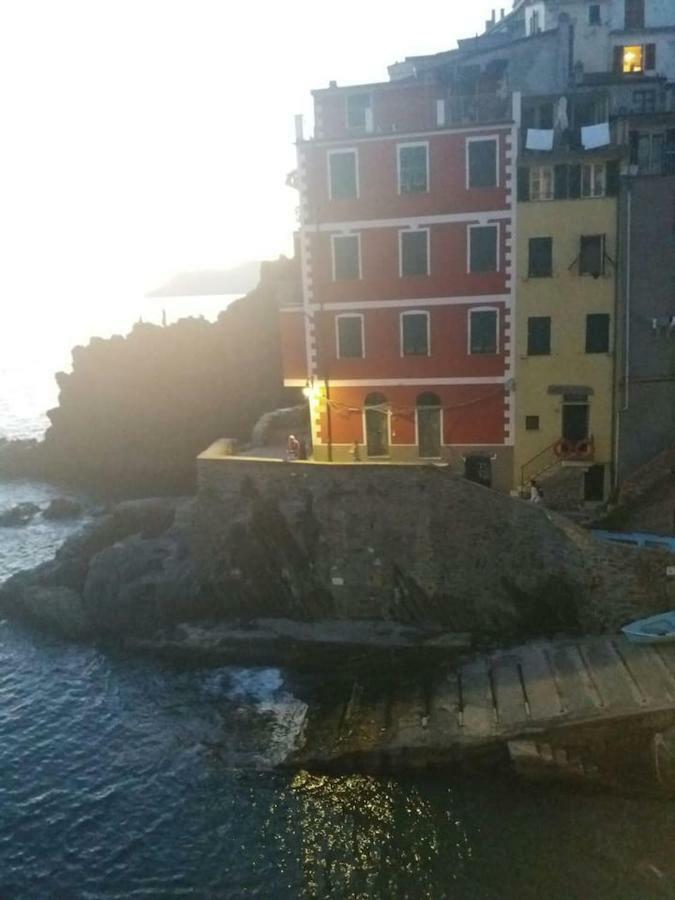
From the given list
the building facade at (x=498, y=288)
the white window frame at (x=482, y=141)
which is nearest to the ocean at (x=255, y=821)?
the building facade at (x=498, y=288)

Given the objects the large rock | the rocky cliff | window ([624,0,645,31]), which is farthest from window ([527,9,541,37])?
the large rock

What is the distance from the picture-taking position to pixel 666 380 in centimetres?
3366

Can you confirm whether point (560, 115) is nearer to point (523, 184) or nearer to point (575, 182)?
point (575, 182)

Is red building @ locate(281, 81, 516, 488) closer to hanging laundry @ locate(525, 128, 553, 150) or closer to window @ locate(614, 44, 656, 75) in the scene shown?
hanging laundry @ locate(525, 128, 553, 150)

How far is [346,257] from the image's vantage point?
34875 millimetres

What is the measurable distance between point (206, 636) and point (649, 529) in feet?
65.6

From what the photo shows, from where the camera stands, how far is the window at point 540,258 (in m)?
33.3

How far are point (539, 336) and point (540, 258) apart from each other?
134 inches

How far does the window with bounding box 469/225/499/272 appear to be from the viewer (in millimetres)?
33312

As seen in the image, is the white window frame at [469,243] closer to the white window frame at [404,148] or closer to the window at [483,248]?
the window at [483,248]

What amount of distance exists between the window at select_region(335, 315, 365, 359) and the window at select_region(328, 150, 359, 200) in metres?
5.50

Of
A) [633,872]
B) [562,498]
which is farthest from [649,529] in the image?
[633,872]

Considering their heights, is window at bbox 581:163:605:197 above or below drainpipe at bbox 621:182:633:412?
above

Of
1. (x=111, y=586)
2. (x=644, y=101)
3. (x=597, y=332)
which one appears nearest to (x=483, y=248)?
(x=597, y=332)
